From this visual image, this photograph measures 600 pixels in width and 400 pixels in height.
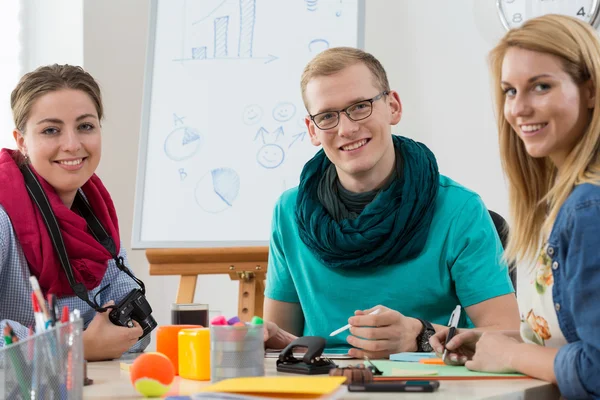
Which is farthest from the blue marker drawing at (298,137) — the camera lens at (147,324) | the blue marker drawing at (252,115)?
the camera lens at (147,324)

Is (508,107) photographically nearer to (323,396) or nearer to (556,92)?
(556,92)

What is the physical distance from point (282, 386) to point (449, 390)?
283 millimetres

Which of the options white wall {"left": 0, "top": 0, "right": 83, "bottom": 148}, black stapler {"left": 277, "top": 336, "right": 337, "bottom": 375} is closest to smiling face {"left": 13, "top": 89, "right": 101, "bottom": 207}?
black stapler {"left": 277, "top": 336, "right": 337, "bottom": 375}

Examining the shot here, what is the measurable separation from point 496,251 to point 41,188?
1.12 m

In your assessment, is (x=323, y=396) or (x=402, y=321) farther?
(x=402, y=321)

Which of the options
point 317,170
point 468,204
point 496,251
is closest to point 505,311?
point 496,251

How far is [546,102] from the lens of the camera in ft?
4.25

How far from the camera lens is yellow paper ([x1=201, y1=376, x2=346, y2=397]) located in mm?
1027

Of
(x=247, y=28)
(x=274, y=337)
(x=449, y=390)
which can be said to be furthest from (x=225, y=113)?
(x=449, y=390)

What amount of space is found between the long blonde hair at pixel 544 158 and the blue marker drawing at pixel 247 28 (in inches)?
64.3

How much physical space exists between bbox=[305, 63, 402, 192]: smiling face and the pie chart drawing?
2.97 ft

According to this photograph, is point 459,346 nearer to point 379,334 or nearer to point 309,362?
point 379,334

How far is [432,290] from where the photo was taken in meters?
1.88

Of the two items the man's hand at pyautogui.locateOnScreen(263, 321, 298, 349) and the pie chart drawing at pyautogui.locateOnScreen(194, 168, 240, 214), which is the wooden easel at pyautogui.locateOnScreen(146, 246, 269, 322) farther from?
the man's hand at pyautogui.locateOnScreen(263, 321, 298, 349)
